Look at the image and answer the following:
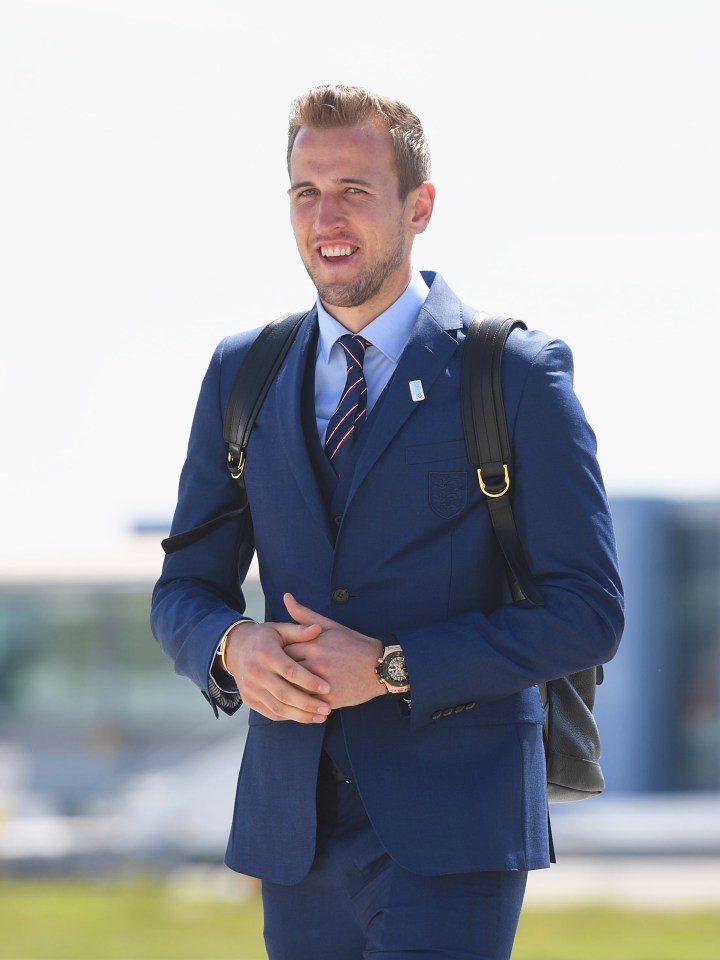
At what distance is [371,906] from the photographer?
248cm

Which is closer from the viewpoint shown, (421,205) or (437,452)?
(437,452)

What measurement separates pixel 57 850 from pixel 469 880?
39.8ft

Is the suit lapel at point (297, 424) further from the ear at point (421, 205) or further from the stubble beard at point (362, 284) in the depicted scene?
the ear at point (421, 205)

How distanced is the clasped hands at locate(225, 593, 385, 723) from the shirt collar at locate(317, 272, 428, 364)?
579 mm

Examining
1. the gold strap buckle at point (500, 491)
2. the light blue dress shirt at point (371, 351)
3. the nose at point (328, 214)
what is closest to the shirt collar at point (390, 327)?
the light blue dress shirt at point (371, 351)

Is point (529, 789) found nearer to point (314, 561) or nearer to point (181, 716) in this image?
point (314, 561)

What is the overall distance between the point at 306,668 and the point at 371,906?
1.50 feet

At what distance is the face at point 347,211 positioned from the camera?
267 cm

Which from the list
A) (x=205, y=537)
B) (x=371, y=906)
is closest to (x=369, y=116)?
(x=205, y=537)

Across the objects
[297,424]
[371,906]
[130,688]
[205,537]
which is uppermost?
[297,424]

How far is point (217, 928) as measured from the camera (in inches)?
438

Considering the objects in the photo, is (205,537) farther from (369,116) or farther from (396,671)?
(369,116)

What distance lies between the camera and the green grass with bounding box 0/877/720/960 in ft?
31.4

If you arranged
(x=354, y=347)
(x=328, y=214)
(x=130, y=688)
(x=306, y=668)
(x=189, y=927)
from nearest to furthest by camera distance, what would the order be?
(x=306, y=668)
(x=328, y=214)
(x=354, y=347)
(x=189, y=927)
(x=130, y=688)
